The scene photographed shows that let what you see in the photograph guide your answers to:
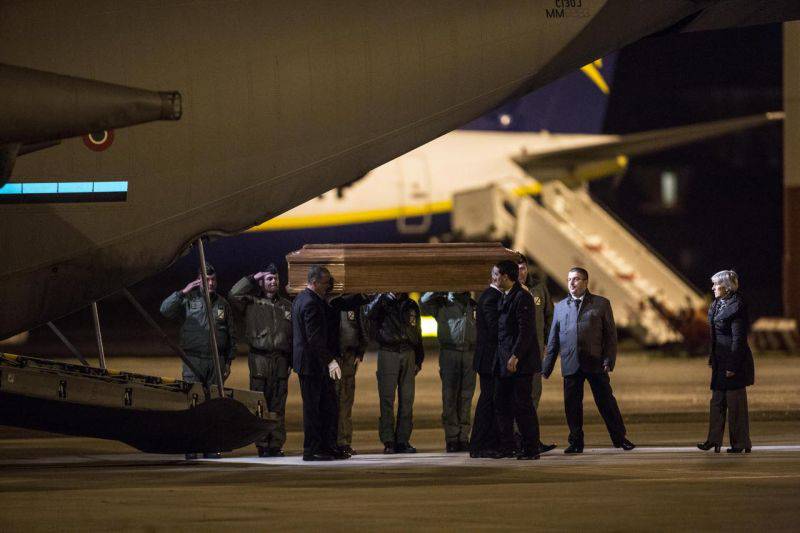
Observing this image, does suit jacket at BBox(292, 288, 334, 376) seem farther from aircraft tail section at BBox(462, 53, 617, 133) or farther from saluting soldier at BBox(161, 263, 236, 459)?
aircraft tail section at BBox(462, 53, 617, 133)

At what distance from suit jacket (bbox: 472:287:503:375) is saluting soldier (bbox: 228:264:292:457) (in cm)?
186

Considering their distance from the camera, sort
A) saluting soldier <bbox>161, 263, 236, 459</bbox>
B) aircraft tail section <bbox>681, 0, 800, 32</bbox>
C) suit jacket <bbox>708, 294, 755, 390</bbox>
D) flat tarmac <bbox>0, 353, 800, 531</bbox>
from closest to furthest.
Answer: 1. flat tarmac <bbox>0, 353, 800, 531</bbox>
2. aircraft tail section <bbox>681, 0, 800, 32</bbox>
3. suit jacket <bbox>708, 294, 755, 390</bbox>
4. saluting soldier <bbox>161, 263, 236, 459</bbox>

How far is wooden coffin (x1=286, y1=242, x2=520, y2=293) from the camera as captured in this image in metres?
13.1

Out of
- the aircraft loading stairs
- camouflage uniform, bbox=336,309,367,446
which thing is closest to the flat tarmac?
camouflage uniform, bbox=336,309,367,446

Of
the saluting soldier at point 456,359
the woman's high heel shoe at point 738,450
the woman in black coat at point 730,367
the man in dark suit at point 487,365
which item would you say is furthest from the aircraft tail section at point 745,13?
the woman's high heel shoe at point 738,450

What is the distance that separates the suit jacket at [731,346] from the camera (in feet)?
41.0

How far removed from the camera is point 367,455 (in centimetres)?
1288

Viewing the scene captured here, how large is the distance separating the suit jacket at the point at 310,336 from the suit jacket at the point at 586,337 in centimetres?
220

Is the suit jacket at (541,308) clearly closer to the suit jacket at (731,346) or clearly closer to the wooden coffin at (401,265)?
the wooden coffin at (401,265)

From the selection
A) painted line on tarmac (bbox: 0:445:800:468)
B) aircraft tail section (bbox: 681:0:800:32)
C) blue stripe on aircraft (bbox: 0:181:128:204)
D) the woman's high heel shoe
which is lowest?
painted line on tarmac (bbox: 0:445:800:468)

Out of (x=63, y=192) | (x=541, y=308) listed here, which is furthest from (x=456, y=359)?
(x=63, y=192)

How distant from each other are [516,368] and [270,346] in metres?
2.37

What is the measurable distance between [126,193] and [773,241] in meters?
47.8

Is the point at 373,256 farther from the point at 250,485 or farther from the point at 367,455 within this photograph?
the point at 250,485
